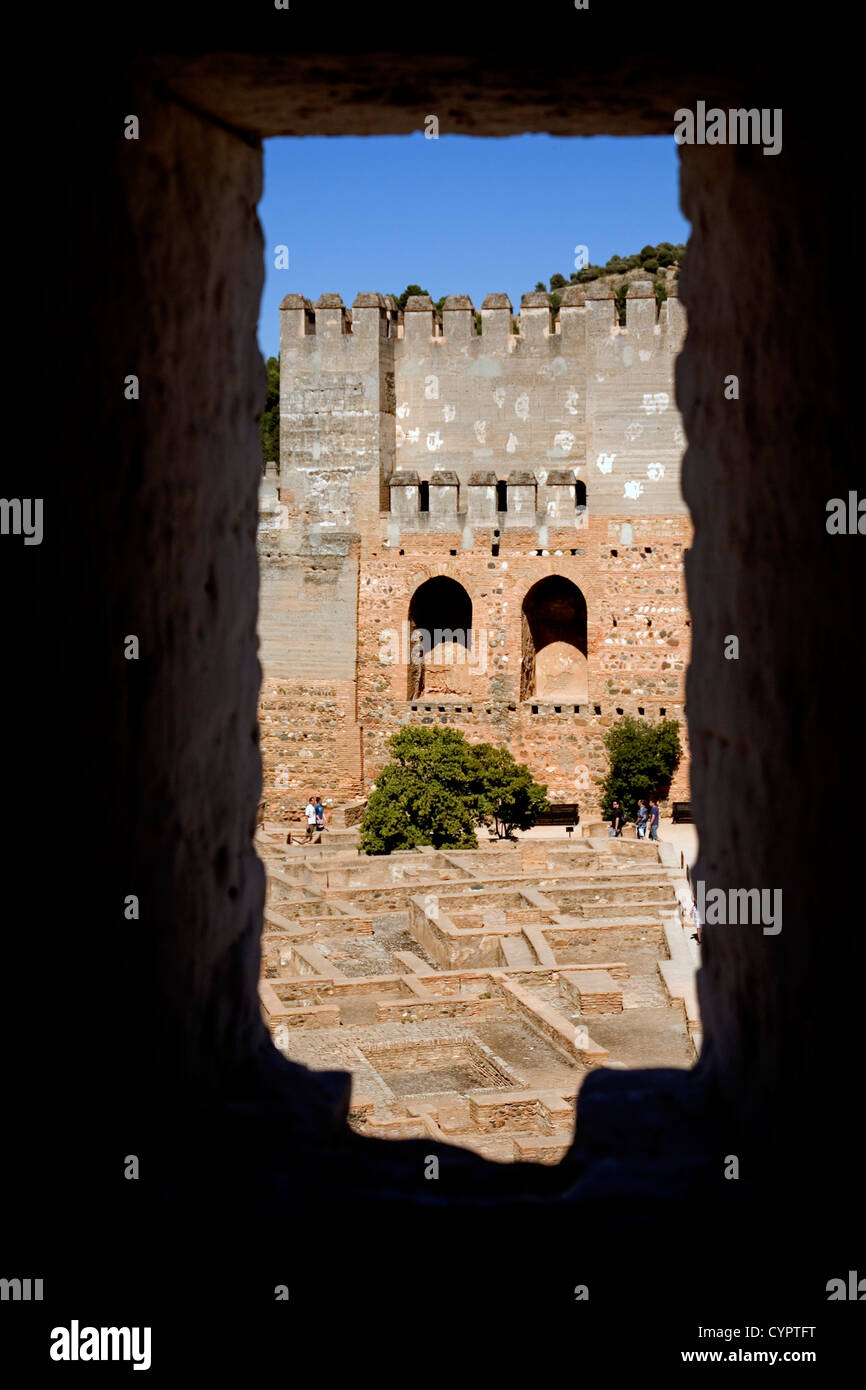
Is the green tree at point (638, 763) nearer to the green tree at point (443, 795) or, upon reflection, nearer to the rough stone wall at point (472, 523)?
the rough stone wall at point (472, 523)

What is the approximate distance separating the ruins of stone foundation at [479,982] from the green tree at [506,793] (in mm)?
2791

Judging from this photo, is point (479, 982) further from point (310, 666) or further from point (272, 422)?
point (272, 422)

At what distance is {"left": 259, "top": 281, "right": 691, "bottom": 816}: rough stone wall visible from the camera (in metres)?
23.6

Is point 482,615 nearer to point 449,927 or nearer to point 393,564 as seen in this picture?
point 393,564

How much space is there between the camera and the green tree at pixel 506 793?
2044cm

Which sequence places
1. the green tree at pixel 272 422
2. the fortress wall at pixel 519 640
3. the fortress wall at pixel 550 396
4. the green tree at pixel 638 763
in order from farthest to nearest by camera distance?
the green tree at pixel 272 422, the fortress wall at pixel 550 396, the fortress wall at pixel 519 640, the green tree at pixel 638 763

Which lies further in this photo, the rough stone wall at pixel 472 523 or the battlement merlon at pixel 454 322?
the battlement merlon at pixel 454 322

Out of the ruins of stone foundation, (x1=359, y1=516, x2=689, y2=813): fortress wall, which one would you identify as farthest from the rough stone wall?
the ruins of stone foundation

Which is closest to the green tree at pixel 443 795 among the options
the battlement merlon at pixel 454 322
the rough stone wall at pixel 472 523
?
the rough stone wall at pixel 472 523

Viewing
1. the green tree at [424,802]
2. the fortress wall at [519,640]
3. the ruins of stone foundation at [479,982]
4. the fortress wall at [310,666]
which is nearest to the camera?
the ruins of stone foundation at [479,982]

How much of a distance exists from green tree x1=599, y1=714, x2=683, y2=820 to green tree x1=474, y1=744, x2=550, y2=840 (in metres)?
1.35

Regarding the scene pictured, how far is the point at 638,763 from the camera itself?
73.9 ft
